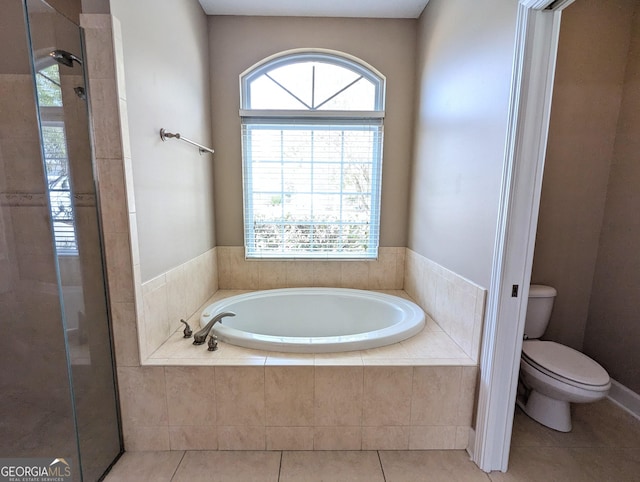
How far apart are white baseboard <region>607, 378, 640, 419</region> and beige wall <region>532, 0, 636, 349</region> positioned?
1.15 feet

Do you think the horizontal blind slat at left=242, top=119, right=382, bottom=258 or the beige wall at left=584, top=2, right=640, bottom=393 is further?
the horizontal blind slat at left=242, top=119, right=382, bottom=258

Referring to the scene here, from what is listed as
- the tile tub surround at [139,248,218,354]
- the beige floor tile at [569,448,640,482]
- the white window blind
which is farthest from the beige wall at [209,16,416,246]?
the beige floor tile at [569,448,640,482]

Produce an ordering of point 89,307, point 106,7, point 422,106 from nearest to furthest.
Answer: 1. point 106,7
2. point 89,307
3. point 422,106

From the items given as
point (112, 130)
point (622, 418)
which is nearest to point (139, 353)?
point (112, 130)

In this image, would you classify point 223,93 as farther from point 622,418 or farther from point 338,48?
point 622,418

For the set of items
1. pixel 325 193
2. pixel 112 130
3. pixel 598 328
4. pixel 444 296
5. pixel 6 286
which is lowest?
pixel 598 328

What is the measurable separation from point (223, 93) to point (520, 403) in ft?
10.2

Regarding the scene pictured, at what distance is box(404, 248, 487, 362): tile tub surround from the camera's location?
138cm

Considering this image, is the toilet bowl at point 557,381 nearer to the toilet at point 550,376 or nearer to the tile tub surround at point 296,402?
the toilet at point 550,376

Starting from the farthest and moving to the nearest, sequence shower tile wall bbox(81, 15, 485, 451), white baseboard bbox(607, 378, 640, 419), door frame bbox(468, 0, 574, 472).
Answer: white baseboard bbox(607, 378, 640, 419)
shower tile wall bbox(81, 15, 485, 451)
door frame bbox(468, 0, 574, 472)

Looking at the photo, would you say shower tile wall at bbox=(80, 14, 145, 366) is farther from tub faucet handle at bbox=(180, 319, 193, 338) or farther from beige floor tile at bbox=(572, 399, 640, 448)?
beige floor tile at bbox=(572, 399, 640, 448)

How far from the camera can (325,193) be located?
239 cm

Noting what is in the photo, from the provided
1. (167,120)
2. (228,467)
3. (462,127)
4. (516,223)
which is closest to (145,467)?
(228,467)

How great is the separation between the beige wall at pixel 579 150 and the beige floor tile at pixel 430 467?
4.15 feet
